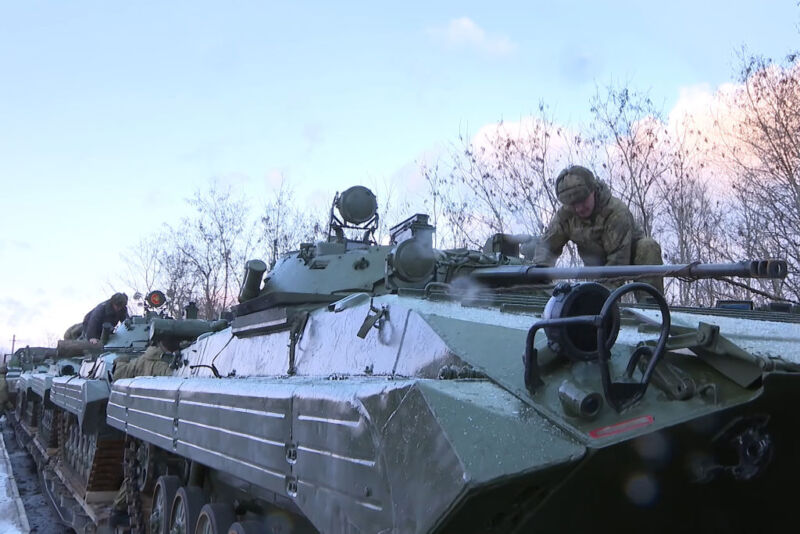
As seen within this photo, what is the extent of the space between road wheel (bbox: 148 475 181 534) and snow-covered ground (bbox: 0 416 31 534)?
293cm

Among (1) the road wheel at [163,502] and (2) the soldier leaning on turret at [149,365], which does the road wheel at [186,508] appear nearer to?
(1) the road wheel at [163,502]

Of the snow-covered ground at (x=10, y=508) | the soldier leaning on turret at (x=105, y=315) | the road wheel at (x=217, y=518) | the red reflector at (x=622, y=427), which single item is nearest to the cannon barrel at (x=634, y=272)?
the red reflector at (x=622, y=427)

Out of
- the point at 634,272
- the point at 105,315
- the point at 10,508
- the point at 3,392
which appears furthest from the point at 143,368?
the point at 3,392

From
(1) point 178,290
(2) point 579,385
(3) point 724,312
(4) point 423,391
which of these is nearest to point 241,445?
(4) point 423,391

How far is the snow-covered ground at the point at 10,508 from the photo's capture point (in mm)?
8312

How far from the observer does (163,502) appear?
19.0ft

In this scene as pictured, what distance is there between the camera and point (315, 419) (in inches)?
119

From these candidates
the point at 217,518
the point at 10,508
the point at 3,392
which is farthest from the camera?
the point at 3,392

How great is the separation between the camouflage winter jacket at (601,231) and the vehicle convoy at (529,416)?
3.46ft

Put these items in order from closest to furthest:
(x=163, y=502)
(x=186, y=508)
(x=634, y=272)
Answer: (x=634, y=272) → (x=186, y=508) → (x=163, y=502)

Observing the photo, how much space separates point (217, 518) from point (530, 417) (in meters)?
2.77

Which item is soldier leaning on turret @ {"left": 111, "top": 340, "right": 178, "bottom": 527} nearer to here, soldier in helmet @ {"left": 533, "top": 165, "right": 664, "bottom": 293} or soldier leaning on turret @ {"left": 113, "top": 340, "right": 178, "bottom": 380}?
soldier leaning on turret @ {"left": 113, "top": 340, "right": 178, "bottom": 380}

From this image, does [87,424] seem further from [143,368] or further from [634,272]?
[634,272]

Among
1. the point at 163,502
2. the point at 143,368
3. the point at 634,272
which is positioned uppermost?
the point at 634,272
